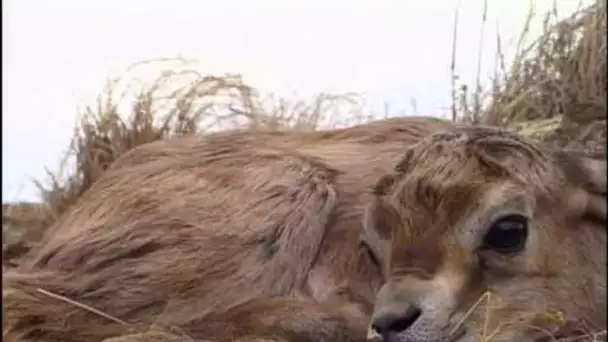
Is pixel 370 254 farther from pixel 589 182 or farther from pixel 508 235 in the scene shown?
pixel 589 182

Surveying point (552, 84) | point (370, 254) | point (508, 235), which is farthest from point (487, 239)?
point (552, 84)

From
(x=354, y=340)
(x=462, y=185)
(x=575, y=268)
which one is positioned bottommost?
(x=354, y=340)

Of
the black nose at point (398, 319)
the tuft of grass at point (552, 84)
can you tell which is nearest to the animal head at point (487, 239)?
the black nose at point (398, 319)

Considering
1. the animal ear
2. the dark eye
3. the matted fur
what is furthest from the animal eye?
the animal ear

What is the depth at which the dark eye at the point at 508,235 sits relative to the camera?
10.3 feet

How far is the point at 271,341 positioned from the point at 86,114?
1964 mm

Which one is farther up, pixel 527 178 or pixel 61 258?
pixel 527 178

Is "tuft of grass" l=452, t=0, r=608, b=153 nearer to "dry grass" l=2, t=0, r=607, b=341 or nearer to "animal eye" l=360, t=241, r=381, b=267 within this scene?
"dry grass" l=2, t=0, r=607, b=341

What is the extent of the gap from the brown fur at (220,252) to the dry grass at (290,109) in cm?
39

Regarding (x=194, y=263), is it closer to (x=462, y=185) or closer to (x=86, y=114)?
(x=462, y=185)

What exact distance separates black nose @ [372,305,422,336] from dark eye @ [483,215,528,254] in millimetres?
286

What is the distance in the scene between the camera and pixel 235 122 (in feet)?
16.2

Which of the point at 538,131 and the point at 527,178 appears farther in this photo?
the point at 538,131

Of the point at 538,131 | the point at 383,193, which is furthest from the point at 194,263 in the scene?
the point at 538,131
